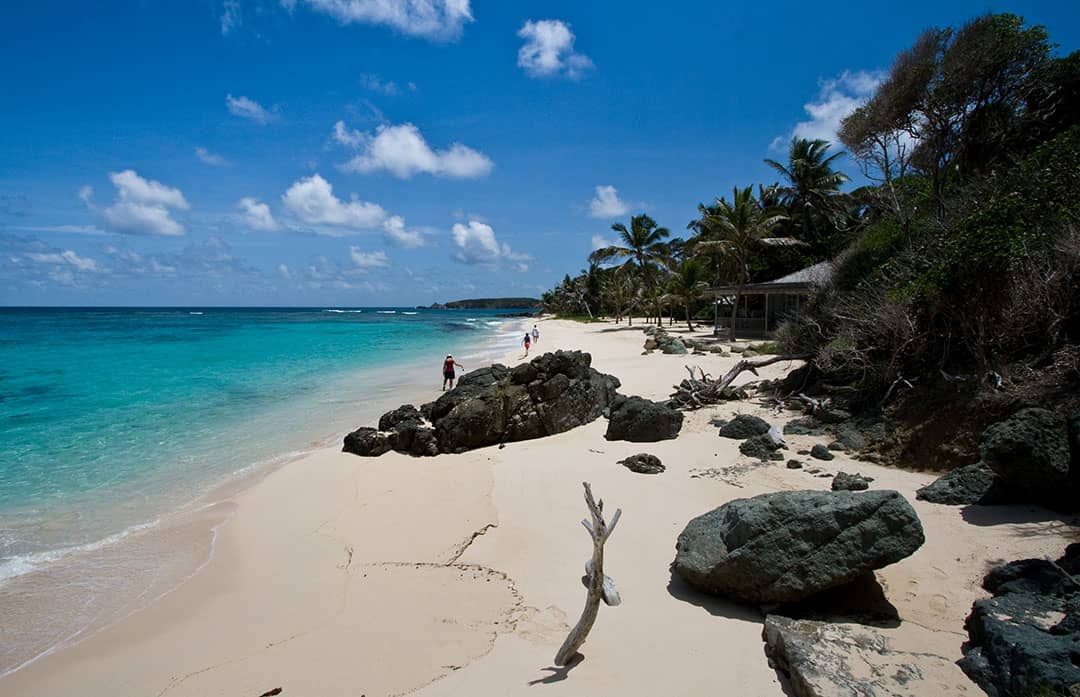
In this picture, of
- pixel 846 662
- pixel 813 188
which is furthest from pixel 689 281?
pixel 846 662

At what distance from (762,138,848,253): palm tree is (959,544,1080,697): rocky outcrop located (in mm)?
33408

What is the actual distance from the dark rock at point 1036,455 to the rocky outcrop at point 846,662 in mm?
2810

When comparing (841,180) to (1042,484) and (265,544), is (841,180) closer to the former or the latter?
(1042,484)

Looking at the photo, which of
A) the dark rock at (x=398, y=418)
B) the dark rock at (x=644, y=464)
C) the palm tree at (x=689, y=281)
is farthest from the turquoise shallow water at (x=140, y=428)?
the palm tree at (x=689, y=281)

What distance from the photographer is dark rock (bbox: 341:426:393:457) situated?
1001 cm

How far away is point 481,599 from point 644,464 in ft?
12.7

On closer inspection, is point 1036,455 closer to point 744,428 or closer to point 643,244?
point 744,428

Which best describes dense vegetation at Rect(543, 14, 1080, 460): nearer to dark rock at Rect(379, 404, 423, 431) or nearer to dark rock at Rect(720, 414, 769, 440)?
dark rock at Rect(720, 414, 769, 440)

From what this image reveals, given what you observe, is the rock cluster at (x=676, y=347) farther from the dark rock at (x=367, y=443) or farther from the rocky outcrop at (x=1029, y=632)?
the rocky outcrop at (x=1029, y=632)

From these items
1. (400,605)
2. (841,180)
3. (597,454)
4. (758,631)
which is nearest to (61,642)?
(400,605)

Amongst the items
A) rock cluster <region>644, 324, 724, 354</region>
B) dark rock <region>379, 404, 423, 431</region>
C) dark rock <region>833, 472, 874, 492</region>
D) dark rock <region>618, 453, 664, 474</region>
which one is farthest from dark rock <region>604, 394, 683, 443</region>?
rock cluster <region>644, 324, 724, 354</region>

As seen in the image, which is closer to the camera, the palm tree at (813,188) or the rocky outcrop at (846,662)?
the rocky outcrop at (846,662)

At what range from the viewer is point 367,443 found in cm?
1002

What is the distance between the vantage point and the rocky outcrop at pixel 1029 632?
2.87 metres
